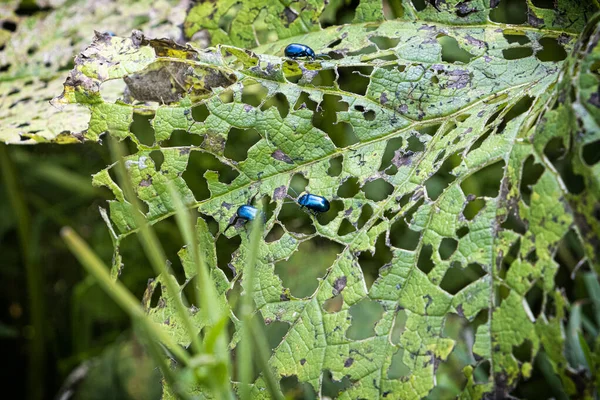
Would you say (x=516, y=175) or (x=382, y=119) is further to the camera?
(x=382, y=119)

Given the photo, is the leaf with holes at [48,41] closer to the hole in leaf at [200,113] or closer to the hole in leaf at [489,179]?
the hole in leaf at [200,113]

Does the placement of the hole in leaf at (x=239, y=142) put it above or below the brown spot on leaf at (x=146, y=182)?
below

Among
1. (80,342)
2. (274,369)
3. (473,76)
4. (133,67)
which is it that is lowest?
(80,342)

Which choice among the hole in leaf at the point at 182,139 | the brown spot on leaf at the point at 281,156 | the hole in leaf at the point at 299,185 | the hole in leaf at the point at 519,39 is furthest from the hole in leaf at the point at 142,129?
the hole in leaf at the point at 519,39

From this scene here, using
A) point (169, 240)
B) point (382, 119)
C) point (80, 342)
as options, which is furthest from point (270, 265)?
point (80, 342)

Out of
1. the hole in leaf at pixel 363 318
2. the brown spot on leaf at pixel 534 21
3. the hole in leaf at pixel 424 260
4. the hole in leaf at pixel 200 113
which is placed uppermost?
the brown spot on leaf at pixel 534 21

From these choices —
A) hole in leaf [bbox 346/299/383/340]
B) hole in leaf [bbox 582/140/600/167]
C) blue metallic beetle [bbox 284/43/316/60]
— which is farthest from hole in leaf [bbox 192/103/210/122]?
hole in leaf [bbox 582/140/600/167]

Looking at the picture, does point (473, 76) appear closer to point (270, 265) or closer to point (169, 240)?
point (270, 265)
